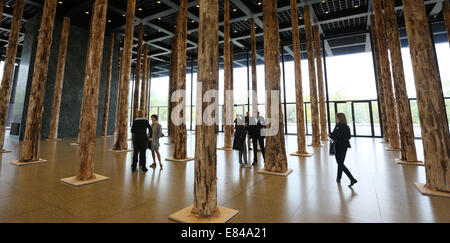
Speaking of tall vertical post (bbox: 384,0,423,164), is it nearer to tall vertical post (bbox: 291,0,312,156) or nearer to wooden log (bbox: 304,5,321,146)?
tall vertical post (bbox: 291,0,312,156)

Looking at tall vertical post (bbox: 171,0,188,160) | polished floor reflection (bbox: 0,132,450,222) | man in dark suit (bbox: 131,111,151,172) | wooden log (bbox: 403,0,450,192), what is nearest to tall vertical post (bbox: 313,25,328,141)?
polished floor reflection (bbox: 0,132,450,222)

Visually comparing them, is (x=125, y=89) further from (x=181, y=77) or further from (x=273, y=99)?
(x=273, y=99)

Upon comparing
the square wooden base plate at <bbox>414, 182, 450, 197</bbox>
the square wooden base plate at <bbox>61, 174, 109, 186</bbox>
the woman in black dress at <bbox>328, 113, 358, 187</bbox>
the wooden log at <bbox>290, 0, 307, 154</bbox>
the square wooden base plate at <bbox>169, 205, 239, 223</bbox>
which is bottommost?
the square wooden base plate at <bbox>169, 205, 239, 223</bbox>

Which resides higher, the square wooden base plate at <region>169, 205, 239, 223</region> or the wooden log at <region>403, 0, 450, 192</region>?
the wooden log at <region>403, 0, 450, 192</region>

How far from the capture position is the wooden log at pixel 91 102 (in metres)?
4.24

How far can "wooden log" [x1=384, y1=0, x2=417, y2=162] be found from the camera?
19.5 feet

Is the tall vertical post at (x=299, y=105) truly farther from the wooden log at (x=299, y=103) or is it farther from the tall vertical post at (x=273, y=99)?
the tall vertical post at (x=273, y=99)

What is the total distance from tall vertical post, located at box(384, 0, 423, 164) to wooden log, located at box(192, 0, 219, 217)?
6.57 m

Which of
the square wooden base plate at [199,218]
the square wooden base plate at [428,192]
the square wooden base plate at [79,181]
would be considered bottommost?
the square wooden base plate at [199,218]

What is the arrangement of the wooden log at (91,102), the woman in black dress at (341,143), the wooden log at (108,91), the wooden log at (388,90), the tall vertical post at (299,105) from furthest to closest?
the wooden log at (108,91), the wooden log at (388,90), the tall vertical post at (299,105), the wooden log at (91,102), the woman in black dress at (341,143)

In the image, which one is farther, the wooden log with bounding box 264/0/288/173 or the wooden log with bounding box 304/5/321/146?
the wooden log with bounding box 304/5/321/146

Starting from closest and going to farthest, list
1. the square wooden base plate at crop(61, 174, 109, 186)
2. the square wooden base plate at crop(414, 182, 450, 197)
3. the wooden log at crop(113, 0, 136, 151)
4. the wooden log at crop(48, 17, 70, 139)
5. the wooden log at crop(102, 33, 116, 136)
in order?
the square wooden base plate at crop(414, 182, 450, 197), the square wooden base plate at crop(61, 174, 109, 186), the wooden log at crop(113, 0, 136, 151), the wooden log at crop(48, 17, 70, 139), the wooden log at crop(102, 33, 116, 136)

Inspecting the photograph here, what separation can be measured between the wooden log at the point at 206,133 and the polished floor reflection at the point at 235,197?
45 cm

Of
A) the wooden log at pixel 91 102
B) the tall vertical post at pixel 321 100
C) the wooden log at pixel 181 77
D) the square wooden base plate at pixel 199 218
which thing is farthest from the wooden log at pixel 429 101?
the tall vertical post at pixel 321 100
